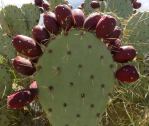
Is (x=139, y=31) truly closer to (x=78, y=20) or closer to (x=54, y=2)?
(x=54, y=2)

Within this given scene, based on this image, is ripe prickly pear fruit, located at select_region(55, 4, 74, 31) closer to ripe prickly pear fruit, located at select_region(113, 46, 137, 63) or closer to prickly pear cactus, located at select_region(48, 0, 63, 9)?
ripe prickly pear fruit, located at select_region(113, 46, 137, 63)

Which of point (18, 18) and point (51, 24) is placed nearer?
point (51, 24)

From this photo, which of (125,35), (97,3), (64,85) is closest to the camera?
(64,85)

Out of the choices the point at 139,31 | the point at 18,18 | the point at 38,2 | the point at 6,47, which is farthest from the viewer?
the point at 38,2

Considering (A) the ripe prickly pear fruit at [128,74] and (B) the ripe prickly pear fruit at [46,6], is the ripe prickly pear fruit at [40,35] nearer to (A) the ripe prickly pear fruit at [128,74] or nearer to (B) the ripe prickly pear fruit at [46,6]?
(A) the ripe prickly pear fruit at [128,74]

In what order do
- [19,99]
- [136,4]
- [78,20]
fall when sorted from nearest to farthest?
[19,99] → [78,20] → [136,4]

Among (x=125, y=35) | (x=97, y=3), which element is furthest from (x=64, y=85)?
(x=97, y=3)

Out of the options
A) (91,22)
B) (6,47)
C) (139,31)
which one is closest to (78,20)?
(91,22)

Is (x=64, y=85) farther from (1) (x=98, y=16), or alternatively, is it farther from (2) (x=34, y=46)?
(1) (x=98, y=16)
